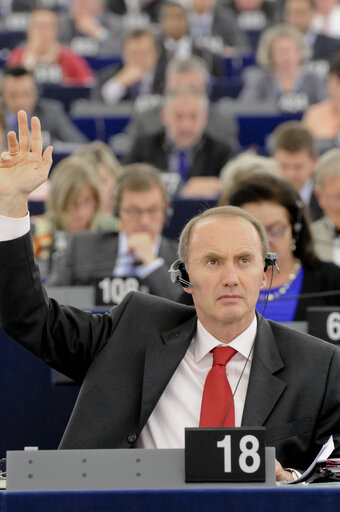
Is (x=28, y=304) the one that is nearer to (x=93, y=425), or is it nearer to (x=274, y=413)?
(x=93, y=425)

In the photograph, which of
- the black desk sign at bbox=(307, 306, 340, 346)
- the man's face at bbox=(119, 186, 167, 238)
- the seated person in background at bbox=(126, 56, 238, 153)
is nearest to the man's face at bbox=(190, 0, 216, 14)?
the seated person in background at bbox=(126, 56, 238, 153)

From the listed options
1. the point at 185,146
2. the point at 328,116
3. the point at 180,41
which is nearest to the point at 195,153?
the point at 185,146

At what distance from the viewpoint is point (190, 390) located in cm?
301

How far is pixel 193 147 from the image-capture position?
26.0 feet

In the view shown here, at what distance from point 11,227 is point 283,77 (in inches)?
293

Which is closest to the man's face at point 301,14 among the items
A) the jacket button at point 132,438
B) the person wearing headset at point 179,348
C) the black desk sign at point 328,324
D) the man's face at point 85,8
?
the man's face at point 85,8

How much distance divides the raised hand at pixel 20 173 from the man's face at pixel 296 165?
156 inches

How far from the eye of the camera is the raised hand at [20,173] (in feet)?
9.47

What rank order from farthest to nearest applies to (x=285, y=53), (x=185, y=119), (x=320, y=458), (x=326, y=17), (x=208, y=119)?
(x=326, y=17)
(x=285, y=53)
(x=208, y=119)
(x=185, y=119)
(x=320, y=458)

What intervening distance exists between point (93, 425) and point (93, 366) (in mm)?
151

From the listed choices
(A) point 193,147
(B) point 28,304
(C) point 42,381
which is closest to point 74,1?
(A) point 193,147

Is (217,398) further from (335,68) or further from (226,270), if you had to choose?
(335,68)

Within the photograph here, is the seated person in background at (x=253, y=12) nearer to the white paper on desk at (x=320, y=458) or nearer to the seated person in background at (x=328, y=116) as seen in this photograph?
the seated person in background at (x=328, y=116)

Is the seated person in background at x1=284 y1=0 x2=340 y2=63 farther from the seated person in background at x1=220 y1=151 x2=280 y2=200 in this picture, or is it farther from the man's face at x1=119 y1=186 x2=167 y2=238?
the man's face at x1=119 y1=186 x2=167 y2=238
